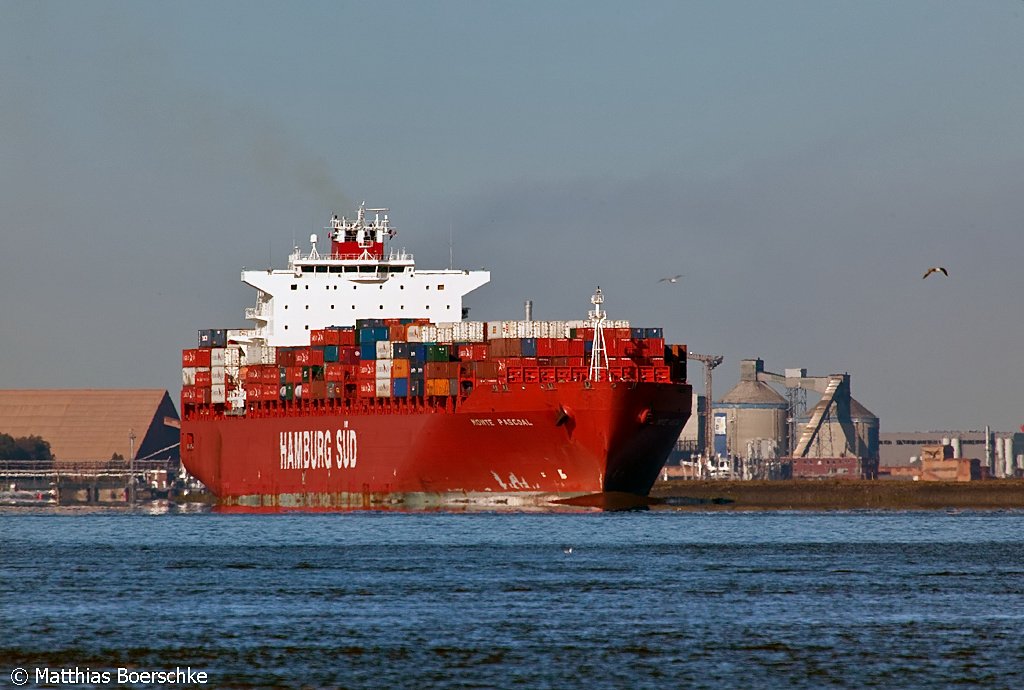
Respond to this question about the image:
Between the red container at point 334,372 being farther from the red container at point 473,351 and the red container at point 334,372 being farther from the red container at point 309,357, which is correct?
the red container at point 473,351

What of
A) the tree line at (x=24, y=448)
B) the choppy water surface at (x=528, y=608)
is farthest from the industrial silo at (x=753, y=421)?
the choppy water surface at (x=528, y=608)

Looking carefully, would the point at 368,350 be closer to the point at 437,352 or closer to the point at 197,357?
the point at 437,352

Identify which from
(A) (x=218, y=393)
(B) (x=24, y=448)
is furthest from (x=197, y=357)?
(B) (x=24, y=448)

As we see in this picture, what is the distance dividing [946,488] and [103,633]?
70792mm

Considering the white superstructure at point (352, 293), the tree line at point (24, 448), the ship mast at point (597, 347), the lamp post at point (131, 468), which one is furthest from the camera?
the tree line at point (24, 448)

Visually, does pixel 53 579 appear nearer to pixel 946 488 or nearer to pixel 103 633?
pixel 103 633

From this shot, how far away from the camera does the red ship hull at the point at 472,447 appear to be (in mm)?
69312

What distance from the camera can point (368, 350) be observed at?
7838 centimetres

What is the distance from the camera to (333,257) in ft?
300

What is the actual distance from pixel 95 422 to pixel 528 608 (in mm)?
138867

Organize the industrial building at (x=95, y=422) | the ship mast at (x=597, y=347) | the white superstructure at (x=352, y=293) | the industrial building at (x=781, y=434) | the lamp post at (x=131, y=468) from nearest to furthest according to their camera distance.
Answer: the ship mast at (x=597, y=347)
the white superstructure at (x=352, y=293)
the lamp post at (x=131, y=468)
the industrial building at (x=95, y=422)
the industrial building at (x=781, y=434)

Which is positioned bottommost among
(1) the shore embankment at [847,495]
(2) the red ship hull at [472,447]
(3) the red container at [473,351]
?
(1) the shore embankment at [847,495]

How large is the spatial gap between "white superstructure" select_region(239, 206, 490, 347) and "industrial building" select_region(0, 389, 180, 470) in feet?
254

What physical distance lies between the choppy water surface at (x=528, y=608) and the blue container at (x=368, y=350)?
1823 centimetres
